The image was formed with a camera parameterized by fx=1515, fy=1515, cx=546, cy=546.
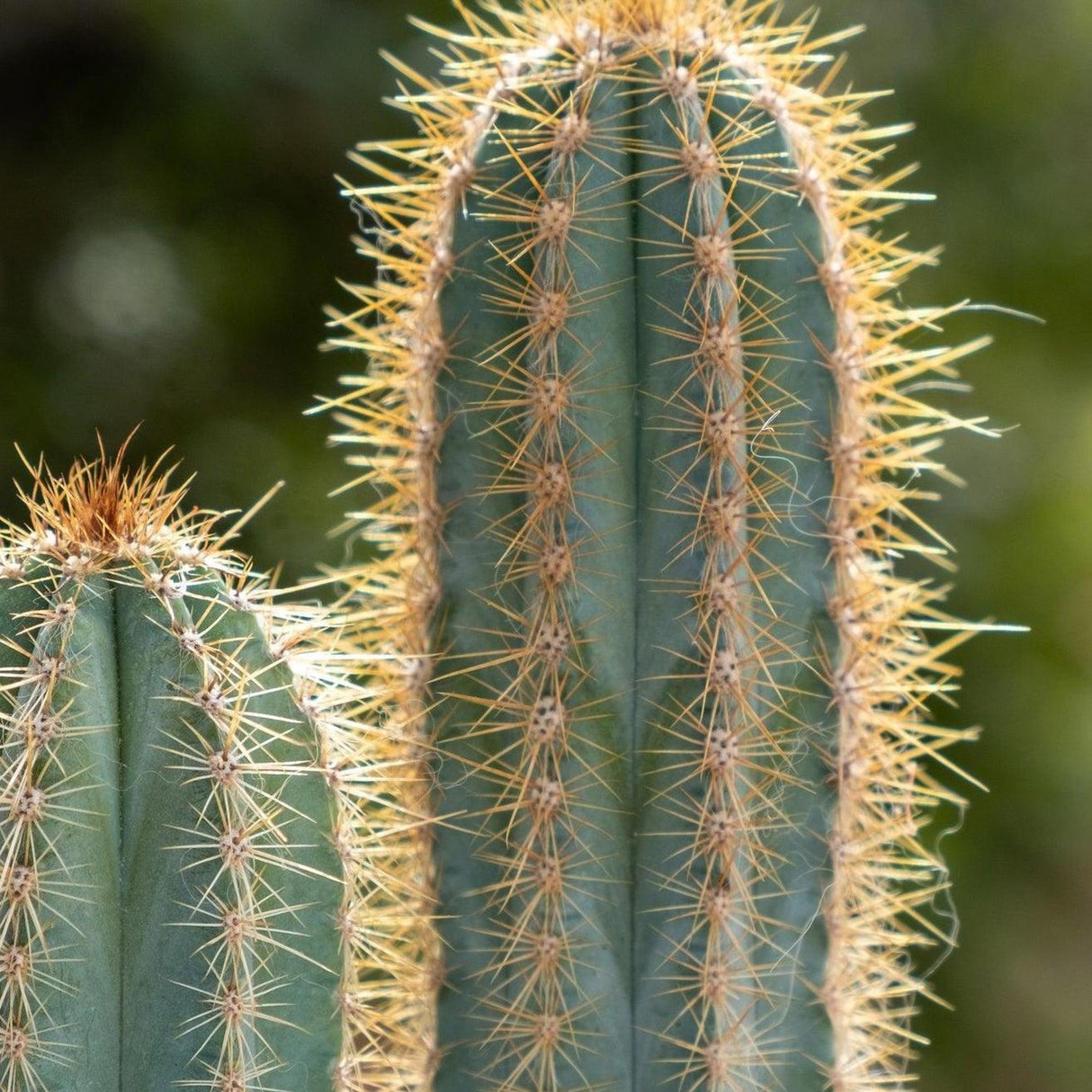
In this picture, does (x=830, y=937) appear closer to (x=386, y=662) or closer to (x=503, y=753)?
(x=503, y=753)

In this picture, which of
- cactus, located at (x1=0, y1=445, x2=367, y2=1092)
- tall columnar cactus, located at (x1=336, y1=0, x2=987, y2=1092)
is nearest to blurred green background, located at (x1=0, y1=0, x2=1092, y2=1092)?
tall columnar cactus, located at (x1=336, y1=0, x2=987, y2=1092)

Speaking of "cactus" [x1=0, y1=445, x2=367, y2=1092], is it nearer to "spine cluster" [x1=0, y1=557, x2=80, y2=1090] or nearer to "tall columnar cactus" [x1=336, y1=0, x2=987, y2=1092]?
"spine cluster" [x1=0, y1=557, x2=80, y2=1090]

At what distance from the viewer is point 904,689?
4.27 ft

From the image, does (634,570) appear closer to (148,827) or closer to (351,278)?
(148,827)

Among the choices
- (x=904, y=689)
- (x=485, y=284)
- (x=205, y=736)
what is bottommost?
(x=205, y=736)

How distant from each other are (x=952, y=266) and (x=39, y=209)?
1917 mm

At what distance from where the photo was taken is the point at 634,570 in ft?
3.95

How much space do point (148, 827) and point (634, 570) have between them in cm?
42

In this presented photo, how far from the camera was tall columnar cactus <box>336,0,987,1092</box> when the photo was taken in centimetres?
118

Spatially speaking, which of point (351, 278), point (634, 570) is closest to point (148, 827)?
point (634, 570)

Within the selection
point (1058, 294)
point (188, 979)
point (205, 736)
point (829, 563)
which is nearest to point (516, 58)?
point (829, 563)

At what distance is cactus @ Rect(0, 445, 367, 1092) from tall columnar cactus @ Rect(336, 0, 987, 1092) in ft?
0.53

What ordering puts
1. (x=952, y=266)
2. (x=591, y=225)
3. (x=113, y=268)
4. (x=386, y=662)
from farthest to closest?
1. (x=952, y=266)
2. (x=113, y=268)
3. (x=386, y=662)
4. (x=591, y=225)

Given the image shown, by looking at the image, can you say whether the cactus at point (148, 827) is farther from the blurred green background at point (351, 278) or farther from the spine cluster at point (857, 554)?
the blurred green background at point (351, 278)
